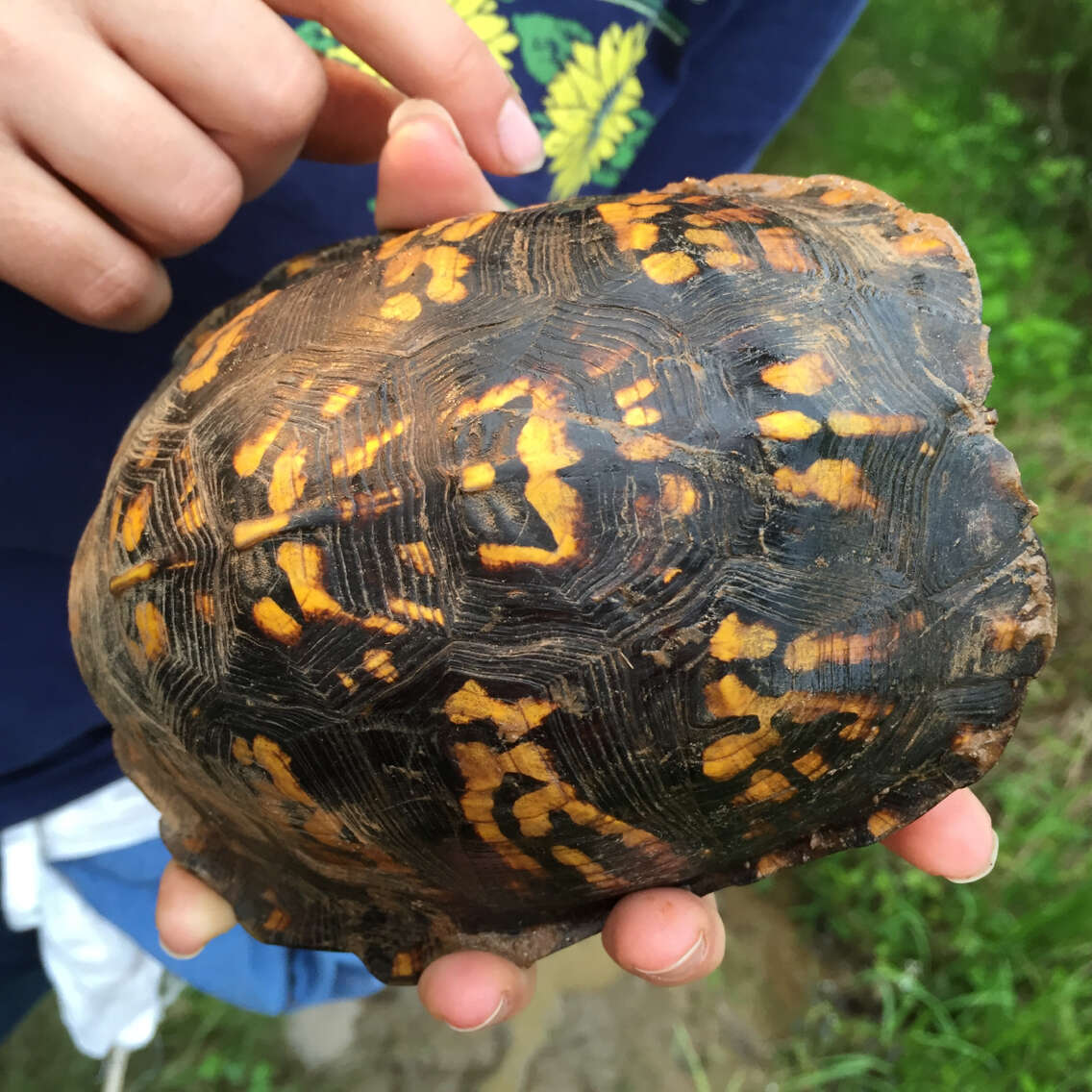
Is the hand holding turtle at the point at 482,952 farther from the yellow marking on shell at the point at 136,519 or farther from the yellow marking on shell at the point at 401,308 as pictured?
the yellow marking on shell at the point at 136,519

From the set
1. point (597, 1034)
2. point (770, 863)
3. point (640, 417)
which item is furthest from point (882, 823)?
point (597, 1034)

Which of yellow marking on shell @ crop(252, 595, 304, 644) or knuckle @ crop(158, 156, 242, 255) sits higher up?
knuckle @ crop(158, 156, 242, 255)

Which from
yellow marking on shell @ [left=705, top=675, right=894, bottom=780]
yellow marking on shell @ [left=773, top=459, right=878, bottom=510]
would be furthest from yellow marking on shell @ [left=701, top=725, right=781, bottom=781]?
yellow marking on shell @ [left=773, top=459, right=878, bottom=510]

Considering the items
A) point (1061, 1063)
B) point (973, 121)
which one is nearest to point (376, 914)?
point (1061, 1063)

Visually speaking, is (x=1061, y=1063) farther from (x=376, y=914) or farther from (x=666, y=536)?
(x=666, y=536)

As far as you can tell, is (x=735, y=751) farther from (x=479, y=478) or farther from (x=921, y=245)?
(x=921, y=245)

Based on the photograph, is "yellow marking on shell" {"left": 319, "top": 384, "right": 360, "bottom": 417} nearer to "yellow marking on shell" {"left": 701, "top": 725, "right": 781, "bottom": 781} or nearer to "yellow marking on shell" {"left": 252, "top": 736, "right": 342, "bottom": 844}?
"yellow marking on shell" {"left": 252, "top": 736, "right": 342, "bottom": 844}
